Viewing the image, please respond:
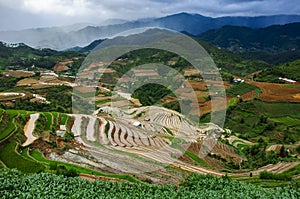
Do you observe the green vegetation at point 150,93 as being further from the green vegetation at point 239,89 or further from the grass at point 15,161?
the grass at point 15,161

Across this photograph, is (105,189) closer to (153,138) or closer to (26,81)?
(153,138)

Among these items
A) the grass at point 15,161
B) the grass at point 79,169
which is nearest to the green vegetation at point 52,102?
the grass at point 15,161

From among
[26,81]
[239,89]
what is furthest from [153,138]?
[26,81]

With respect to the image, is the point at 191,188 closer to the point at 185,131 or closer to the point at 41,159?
the point at 41,159

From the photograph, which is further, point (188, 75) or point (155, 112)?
point (188, 75)

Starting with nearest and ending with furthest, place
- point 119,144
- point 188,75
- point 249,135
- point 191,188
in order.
Answer: point 191,188, point 119,144, point 249,135, point 188,75

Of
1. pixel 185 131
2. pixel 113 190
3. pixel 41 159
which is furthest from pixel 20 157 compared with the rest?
pixel 185 131

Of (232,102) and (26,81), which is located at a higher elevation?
(26,81)
